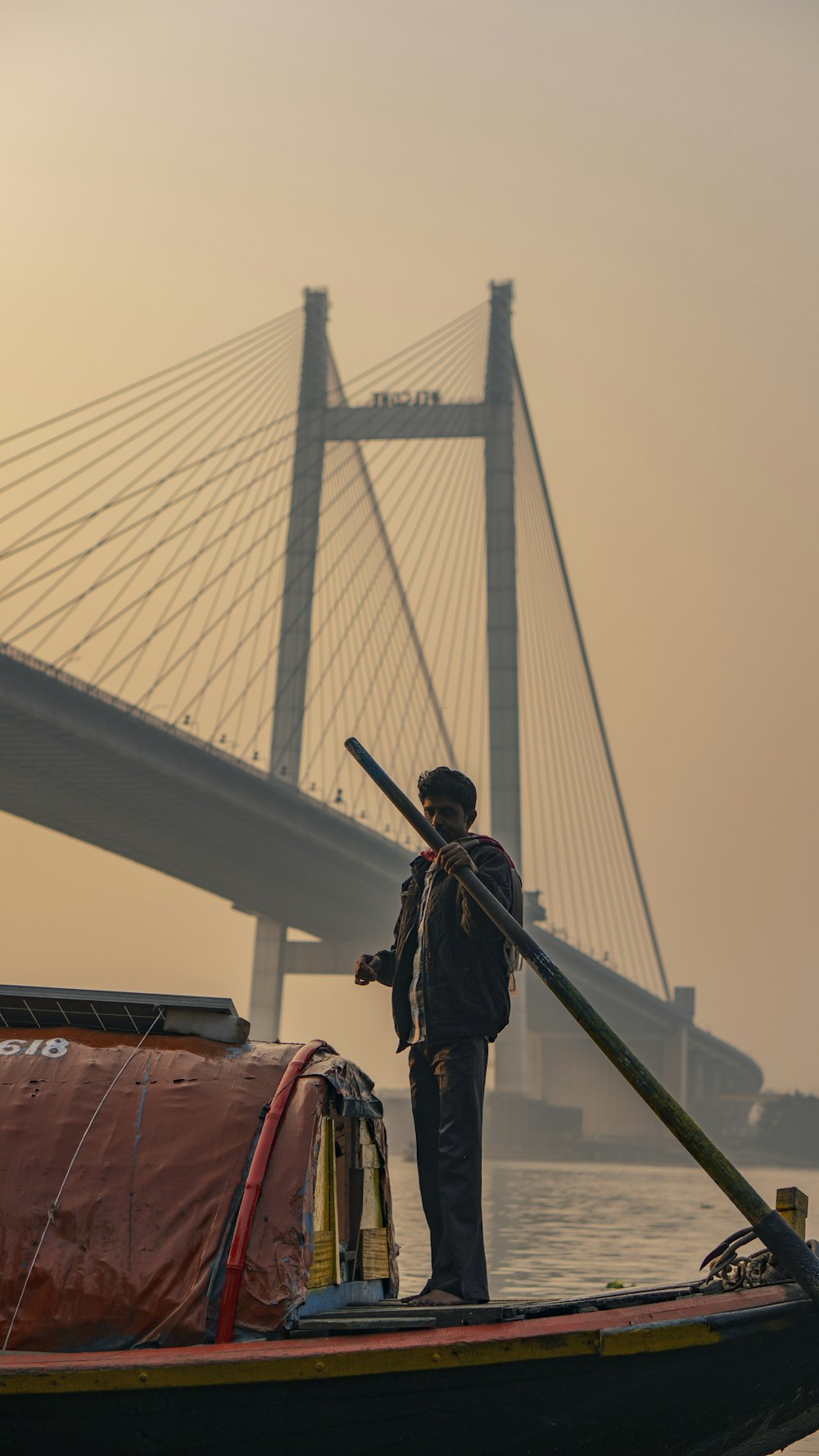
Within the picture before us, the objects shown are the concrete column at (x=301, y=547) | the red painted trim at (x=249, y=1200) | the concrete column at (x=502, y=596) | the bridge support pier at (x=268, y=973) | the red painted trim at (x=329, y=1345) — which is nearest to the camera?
the red painted trim at (x=329, y=1345)

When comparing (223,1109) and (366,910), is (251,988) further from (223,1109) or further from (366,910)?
(223,1109)

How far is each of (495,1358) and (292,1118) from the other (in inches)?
35.4

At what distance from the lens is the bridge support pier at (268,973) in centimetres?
4791

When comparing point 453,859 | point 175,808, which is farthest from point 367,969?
point 175,808

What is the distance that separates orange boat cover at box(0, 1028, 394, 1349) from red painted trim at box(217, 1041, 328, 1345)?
27 mm

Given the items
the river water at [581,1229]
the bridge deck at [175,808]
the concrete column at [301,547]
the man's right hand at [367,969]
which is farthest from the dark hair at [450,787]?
the concrete column at [301,547]

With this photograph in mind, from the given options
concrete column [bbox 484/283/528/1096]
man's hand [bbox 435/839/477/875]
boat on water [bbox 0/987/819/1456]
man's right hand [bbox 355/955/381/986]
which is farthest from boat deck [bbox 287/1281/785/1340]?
concrete column [bbox 484/283/528/1096]

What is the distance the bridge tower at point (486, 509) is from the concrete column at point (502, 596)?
0.02 meters

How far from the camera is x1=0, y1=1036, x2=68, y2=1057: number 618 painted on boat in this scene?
5.32 metres

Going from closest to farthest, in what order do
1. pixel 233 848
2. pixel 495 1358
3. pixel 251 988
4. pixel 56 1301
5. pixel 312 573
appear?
pixel 495 1358 → pixel 56 1301 → pixel 233 848 → pixel 312 573 → pixel 251 988

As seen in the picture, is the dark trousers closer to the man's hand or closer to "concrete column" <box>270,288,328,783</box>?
the man's hand

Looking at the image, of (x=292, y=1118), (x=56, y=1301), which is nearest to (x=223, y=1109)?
(x=292, y=1118)

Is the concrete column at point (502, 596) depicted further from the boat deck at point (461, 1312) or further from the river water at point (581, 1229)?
the boat deck at point (461, 1312)

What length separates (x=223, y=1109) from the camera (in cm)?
505
